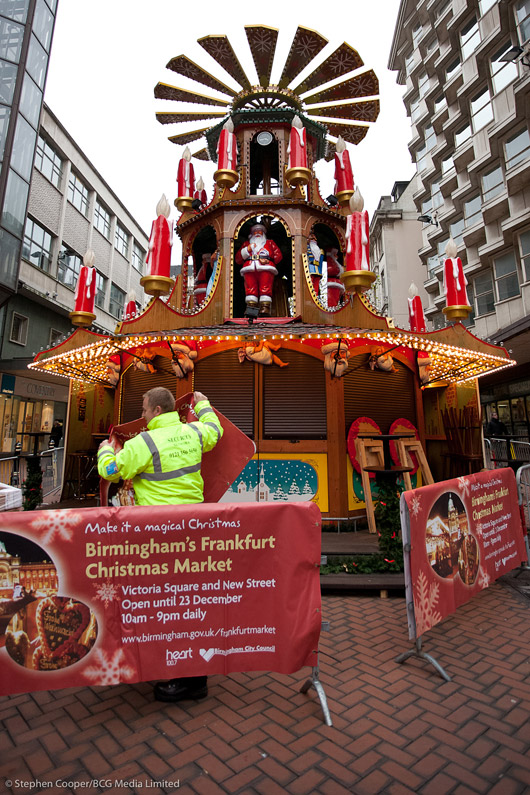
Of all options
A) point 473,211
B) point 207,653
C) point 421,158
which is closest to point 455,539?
point 207,653

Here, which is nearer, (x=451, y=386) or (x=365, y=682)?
(x=365, y=682)

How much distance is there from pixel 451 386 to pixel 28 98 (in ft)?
68.3

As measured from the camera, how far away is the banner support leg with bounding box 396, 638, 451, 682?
330 centimetres

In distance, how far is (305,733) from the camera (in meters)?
2.63

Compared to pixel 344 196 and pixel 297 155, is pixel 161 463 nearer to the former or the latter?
pixel 297 155

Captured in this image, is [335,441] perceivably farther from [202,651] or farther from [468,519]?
[202,651]

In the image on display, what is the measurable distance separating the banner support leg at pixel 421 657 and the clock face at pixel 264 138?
1136 cm

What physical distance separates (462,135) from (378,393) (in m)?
23.9

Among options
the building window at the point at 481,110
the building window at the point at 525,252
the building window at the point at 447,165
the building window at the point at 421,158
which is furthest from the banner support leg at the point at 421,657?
the building window at the point at 421,158

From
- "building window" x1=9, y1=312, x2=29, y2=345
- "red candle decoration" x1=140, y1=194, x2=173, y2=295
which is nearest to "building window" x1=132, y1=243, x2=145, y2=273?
"building window" x1=9, y1=312, x2=29, y2=345

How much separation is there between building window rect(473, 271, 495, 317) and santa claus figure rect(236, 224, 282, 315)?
660 inches

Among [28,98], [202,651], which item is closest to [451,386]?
[202,651]

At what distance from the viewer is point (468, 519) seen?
14.2 ft

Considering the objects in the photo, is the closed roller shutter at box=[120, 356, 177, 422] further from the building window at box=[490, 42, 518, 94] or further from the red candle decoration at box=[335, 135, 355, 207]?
the building window at box=[490, 42, 518, 94]
